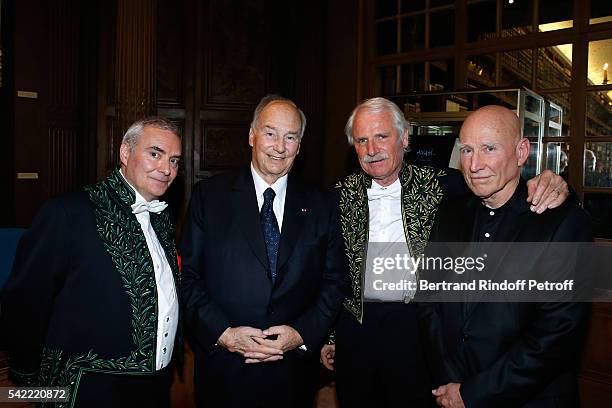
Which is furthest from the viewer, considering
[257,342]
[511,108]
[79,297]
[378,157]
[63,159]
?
[63,159]

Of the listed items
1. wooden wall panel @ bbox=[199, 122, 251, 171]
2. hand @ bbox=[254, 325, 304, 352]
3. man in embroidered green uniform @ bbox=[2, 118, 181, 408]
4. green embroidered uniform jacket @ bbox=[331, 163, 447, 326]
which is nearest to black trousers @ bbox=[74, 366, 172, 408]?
man in embroidered green uniform @ bbox=[2, 118, 181, 408]

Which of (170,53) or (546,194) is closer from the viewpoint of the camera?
(546,194)

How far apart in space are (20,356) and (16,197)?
367 cm

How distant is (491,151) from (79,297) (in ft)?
5.08

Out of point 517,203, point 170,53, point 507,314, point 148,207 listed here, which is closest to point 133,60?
point 170,53

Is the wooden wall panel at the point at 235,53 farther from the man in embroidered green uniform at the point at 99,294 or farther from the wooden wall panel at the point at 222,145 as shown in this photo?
the man in embroidered green uniform at the point at 99,294

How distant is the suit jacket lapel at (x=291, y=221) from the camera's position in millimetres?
2018

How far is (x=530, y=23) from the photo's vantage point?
4496mm

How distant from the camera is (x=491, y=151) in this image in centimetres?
174

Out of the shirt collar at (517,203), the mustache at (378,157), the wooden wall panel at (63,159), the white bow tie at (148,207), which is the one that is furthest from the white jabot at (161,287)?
the wooden wall panel at (63,159)

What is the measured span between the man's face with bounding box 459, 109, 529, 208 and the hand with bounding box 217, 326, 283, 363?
3.32 ft

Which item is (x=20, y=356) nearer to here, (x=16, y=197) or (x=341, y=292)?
(x=341, y=292)

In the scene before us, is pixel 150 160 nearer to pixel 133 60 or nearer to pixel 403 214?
pixel 403 214

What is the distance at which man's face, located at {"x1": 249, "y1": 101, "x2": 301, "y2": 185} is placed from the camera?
Result: 81.2 inches
